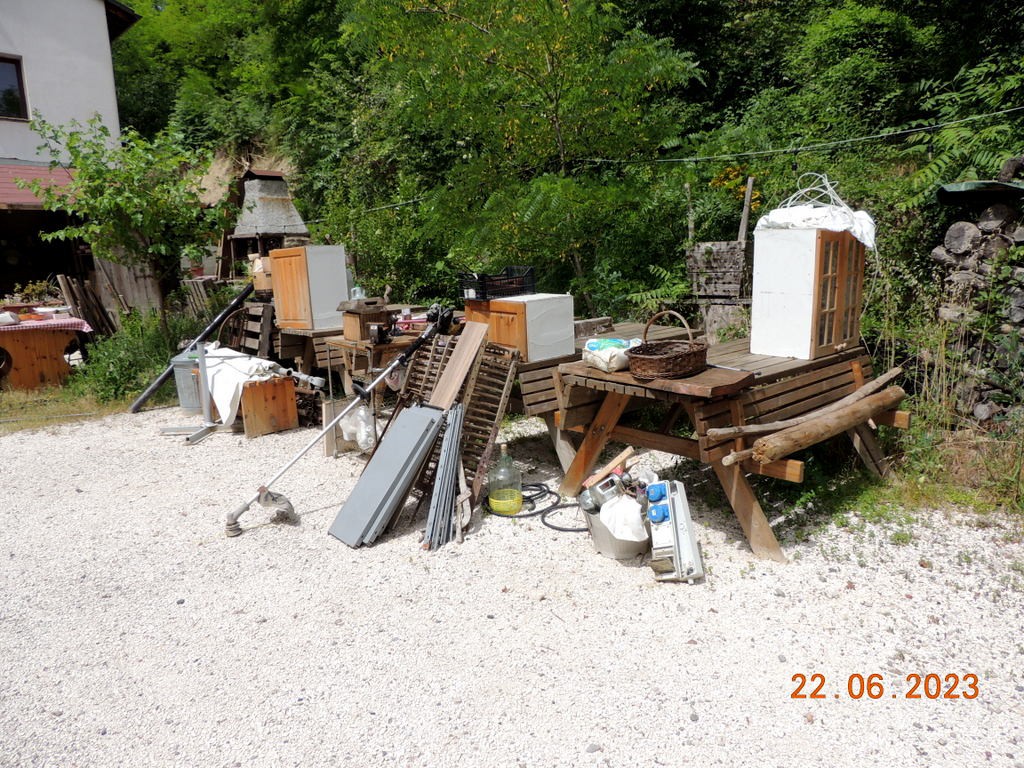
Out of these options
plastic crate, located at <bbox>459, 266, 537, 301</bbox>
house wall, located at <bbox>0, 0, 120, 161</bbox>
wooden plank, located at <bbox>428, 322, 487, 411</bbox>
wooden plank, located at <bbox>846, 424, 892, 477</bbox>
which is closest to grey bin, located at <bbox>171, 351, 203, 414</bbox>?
plastic crate, located at <bbox>459, 266, 537, 301</bbox>

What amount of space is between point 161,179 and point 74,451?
4027mm

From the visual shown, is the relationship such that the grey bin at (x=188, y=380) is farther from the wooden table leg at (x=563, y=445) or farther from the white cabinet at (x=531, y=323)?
the wooden table leg at (x=563, y=445)

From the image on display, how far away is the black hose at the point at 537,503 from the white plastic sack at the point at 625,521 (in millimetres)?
530

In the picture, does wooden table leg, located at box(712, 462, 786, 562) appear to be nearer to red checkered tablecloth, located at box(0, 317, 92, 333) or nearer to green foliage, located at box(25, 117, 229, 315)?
green foliage, located at box(25, 117, 229, 315)

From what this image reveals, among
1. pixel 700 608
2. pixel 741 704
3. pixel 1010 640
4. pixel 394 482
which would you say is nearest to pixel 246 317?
pixel 394 482

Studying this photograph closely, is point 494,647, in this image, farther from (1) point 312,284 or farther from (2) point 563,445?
(1) point 312,284

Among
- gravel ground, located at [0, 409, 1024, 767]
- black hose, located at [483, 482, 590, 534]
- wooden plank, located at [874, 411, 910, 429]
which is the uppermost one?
wooden plank, located at [874, 411, 910, 429]

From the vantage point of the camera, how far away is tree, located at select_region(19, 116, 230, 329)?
9.00m

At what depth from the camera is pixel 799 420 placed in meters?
4.55

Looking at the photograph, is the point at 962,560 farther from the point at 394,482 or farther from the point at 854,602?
the point at 394,482

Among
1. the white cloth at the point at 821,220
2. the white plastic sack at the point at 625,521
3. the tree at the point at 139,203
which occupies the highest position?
the tree at the point at 139,203

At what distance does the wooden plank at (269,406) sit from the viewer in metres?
7.44

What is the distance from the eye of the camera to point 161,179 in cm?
953
